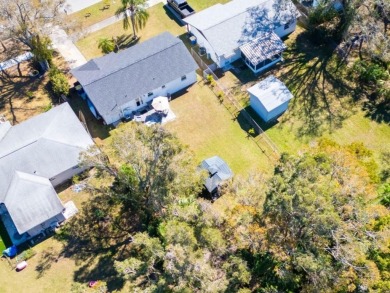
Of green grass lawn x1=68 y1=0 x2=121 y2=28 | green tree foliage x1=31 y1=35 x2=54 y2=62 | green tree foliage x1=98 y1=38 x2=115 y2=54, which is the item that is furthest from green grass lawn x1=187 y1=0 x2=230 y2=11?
green tree foliage x1=31 y1=35 x2=54 y2=62

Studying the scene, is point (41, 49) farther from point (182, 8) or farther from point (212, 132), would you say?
point (212, 132)

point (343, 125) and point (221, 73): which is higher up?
point (221, 73)

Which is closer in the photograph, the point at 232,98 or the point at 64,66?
the point at 232,98

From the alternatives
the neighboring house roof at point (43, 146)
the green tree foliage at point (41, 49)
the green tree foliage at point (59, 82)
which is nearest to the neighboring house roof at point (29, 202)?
the neighboring house roof at point (43, 146)

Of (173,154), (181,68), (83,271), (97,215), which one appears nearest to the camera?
(173,154)

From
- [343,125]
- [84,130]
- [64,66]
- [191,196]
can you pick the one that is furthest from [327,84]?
[64,66]

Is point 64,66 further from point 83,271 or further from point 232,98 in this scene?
point 83,271
